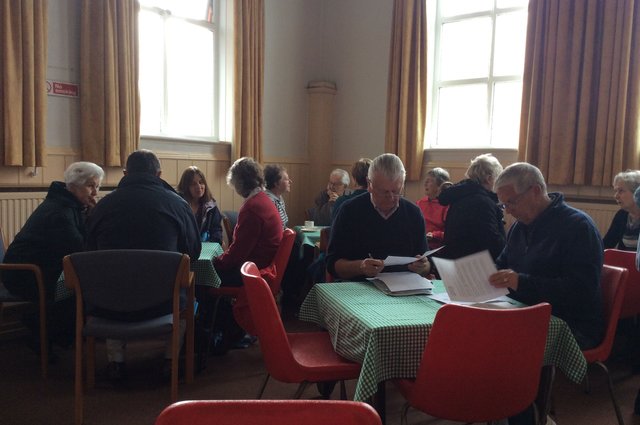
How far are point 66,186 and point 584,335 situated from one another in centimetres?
289

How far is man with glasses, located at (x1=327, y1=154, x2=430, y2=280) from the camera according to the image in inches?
97.3

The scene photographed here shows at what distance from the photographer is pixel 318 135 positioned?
21.5 feet

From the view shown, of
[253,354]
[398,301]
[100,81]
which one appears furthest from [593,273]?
[100,81]

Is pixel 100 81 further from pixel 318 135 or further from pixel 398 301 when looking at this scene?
pixel 398 301

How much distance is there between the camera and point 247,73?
18.3 ft

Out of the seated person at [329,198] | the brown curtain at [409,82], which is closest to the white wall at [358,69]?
the brown curtain at [409,82]

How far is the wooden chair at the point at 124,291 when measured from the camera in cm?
236

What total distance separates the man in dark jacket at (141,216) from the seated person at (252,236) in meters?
0.35

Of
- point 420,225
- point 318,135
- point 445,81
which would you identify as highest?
point 445,81

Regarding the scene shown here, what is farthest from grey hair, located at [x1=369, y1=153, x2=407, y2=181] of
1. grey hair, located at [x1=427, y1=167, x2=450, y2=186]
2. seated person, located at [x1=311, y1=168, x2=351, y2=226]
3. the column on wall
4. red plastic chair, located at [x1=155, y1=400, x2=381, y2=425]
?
the column on wall

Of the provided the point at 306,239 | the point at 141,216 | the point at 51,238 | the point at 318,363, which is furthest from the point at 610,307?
the point at 51,238

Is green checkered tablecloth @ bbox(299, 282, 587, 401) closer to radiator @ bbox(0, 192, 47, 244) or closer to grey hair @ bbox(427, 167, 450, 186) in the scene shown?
grey hair @ bbox(427, 167, 450, 186)

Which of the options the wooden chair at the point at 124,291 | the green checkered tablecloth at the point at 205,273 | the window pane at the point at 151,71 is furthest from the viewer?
the window pane at the point at 151,71

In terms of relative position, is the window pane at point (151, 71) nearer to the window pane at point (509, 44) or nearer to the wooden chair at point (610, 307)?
the window pane at point (509, 44)
